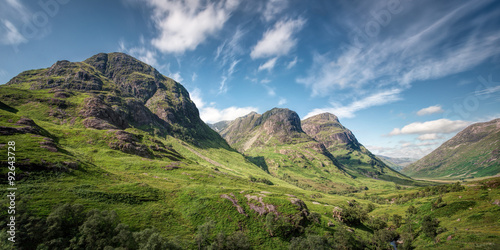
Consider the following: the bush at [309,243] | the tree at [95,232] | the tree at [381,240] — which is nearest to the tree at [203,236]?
the tree at [95,232]

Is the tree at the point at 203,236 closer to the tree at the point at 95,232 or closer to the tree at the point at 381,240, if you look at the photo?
the tree at the point at 95,232

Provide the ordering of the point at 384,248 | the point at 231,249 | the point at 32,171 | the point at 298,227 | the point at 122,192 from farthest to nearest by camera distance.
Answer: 1. the point at 384,248
2. the point at 298,227
3. the point at 122,192
4. the point at 32,171
5. the point at 231,249

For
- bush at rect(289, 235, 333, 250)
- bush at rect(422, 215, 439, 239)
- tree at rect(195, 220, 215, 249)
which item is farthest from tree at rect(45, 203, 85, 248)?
bush at rect(422, 215, 439, 239)

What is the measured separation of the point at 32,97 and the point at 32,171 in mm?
195809

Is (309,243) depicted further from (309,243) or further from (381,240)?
(381,240)

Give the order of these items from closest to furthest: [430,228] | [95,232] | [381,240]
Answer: [95,232] → [381,240] → [430,228]

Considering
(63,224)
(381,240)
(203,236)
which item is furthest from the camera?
(381,240)

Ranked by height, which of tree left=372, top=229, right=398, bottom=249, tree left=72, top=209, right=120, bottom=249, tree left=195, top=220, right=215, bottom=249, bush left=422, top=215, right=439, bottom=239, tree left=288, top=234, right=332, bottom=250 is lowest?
tree left=372, top=229, right=398, bottom=249

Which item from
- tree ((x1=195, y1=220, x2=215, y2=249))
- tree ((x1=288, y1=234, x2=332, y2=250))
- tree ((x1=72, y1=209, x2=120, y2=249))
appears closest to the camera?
tree ((x1=72, y1=209, x2=120, y2=249))

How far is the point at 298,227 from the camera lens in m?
70.4

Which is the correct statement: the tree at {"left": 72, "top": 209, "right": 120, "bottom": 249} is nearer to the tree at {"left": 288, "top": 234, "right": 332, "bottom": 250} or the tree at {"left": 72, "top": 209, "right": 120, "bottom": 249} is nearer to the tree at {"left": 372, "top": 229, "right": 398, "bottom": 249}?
the tree at {"left": 288, "top": 234, "right": 332, "bottom": 250}

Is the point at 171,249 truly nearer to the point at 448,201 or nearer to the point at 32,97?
the point at 448,201

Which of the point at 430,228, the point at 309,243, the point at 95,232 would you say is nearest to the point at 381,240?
the point at 430,228

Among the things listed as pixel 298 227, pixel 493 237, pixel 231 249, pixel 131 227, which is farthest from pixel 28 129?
pixel 493 237
